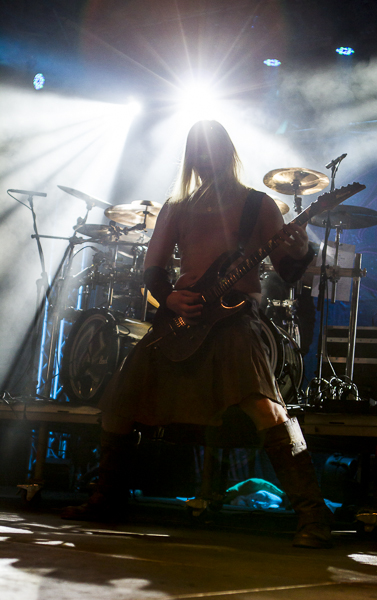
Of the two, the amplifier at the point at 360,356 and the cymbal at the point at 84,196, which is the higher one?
the cymbal at the point at 84,196

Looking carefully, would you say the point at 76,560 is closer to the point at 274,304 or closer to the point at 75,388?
the point at 75,388

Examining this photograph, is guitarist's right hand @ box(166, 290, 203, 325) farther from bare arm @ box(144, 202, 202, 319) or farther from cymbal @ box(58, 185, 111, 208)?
cymbal @ box(58, 185, 111, 208)

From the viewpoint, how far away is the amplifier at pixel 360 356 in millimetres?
5363

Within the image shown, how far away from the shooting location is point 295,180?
16.2ft

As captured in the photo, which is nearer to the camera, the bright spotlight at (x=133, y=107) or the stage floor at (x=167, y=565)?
the stage floor at (x=167, y=565)

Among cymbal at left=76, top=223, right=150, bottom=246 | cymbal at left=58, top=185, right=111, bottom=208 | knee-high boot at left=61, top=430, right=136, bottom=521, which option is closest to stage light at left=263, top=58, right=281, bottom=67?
cymbal at left=58, top=185, right=111, bottom=208

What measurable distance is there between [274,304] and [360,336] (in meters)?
1.37

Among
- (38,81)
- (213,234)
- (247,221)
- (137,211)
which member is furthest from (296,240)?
(38,81)

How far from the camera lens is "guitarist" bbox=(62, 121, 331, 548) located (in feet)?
6.88

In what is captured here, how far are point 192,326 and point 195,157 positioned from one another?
36.2 inches

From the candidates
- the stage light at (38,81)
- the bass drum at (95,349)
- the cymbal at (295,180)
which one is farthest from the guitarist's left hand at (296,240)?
the stage light at (38,81)

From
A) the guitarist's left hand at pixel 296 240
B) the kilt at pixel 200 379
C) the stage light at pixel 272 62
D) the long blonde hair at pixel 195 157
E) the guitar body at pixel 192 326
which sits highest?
the stage light at pixel 272 62

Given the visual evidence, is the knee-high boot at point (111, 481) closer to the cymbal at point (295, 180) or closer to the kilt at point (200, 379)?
the kilt at point (200, 379)

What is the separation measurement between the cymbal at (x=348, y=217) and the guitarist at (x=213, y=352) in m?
2.07
